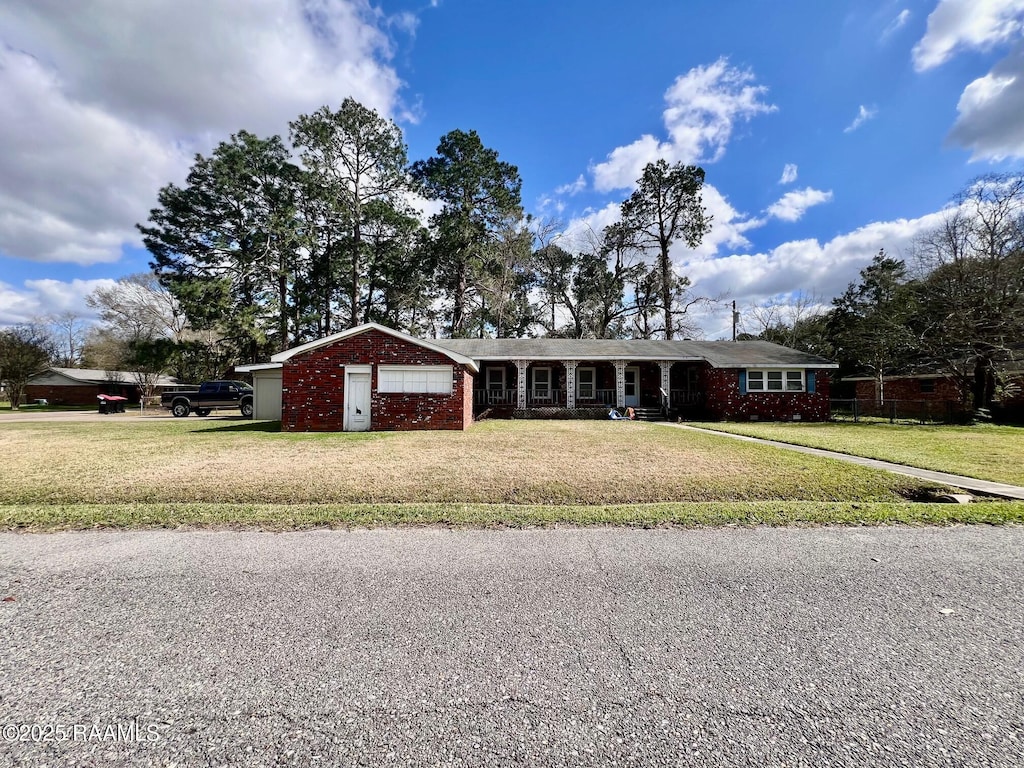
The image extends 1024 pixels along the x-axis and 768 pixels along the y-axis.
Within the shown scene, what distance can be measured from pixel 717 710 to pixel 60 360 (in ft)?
235

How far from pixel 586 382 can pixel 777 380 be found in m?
8.41

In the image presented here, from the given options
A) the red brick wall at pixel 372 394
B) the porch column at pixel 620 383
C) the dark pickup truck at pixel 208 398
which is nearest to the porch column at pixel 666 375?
the porch column at pixel 620 383

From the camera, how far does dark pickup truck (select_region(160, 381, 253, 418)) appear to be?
22.0m

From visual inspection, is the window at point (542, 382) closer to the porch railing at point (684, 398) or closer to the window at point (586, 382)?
the window at point (586, 382)

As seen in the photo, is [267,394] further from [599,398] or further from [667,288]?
[667,288]

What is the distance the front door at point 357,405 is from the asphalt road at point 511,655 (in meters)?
10.5

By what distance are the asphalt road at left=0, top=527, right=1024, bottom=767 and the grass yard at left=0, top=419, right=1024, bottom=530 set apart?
1036 millimetres

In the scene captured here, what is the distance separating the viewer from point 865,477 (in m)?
7.31

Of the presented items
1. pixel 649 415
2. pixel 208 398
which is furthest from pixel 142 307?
pixel 649 415

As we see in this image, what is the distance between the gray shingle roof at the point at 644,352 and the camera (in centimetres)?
1953

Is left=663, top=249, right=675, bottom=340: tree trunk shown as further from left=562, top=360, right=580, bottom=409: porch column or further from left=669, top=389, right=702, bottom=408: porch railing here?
left=562, top=360, right=580, bottom=409: porch column

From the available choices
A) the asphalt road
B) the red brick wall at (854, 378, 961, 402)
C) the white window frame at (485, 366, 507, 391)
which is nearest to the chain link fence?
the red brick wall at (854, 378, 961, 402)

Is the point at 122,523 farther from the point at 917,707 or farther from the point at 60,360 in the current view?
the point at 60,360

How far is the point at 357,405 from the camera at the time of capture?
585 inches
